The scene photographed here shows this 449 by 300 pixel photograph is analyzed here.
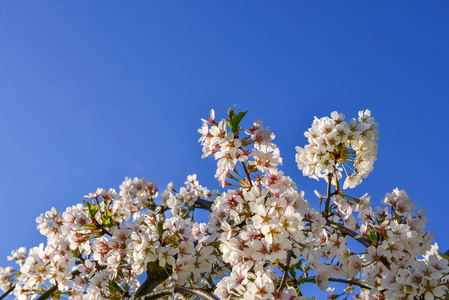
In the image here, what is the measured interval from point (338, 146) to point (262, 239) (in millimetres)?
1352

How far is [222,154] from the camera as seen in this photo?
2828 millimetres

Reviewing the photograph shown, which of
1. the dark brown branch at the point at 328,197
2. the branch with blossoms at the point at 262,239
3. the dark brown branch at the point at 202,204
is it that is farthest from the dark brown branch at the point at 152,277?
the dark brown branch at the point at 202,204

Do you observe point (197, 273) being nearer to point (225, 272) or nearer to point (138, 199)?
point (225, 272)

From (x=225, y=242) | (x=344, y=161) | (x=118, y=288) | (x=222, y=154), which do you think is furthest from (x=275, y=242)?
(x=118, y=288)

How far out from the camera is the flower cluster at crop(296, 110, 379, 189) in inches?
123

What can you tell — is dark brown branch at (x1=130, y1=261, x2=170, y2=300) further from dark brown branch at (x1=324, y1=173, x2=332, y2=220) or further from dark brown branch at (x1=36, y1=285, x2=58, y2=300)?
dark brown branch at (x1=324, y1=173, x2=332, y2=220)

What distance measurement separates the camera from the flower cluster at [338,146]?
313 cm

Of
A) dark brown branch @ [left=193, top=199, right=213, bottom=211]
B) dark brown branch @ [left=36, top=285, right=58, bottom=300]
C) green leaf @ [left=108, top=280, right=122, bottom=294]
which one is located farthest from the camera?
dark brown branch @ [left=193, top=199, right=213, bottom=211]

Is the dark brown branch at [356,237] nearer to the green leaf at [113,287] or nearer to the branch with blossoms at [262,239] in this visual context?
the branch with blossoms at [262,239]

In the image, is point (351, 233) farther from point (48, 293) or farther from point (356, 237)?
point (48, 293)

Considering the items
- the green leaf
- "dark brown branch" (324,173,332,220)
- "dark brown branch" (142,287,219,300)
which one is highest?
"dark brown branch" (324,173,332,220)

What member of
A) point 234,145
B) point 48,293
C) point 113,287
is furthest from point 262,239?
point 48,293

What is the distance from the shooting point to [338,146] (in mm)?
3232

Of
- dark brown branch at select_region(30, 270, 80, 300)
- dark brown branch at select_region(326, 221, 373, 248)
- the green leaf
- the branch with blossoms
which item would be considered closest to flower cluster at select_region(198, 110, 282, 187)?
the branch with blossoms
